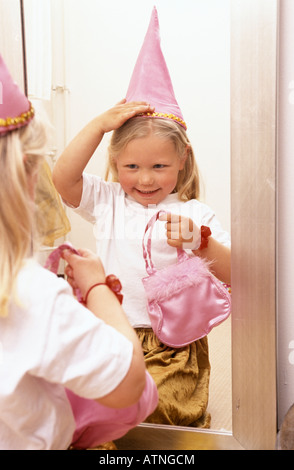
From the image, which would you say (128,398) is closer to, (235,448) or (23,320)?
(23,320)

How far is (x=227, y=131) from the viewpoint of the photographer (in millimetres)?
761

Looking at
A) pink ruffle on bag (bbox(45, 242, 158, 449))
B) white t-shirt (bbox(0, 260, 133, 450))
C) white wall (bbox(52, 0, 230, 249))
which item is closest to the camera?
white t-shirt (bbox(0, 260, 133, 450))

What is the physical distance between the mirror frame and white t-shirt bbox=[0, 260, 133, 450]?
275mm

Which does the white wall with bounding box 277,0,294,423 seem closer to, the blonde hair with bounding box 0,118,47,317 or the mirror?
the mirror

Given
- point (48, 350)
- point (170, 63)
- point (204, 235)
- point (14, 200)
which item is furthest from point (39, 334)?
point (170, 63)

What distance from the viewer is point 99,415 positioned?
66 cm

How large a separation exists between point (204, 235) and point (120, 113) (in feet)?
0.76

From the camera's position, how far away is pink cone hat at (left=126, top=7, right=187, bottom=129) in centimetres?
78

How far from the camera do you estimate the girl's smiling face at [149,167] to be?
787 mm

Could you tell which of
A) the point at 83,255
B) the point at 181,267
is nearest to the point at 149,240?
the point at 181,267

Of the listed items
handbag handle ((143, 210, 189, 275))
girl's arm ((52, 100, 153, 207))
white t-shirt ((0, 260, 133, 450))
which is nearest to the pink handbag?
handbag handle ((143, 210, 189, 275))

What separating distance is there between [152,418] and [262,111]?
51cm

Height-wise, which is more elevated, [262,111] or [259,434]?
[262,111]
